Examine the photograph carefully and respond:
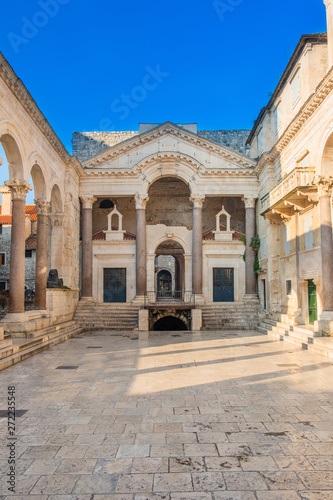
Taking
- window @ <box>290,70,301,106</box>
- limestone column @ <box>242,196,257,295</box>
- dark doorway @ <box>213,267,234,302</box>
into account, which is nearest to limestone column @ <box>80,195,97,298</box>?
dark doorway @ <box>213,267,234,302</box>

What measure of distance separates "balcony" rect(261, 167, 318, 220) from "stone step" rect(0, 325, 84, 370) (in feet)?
37.8

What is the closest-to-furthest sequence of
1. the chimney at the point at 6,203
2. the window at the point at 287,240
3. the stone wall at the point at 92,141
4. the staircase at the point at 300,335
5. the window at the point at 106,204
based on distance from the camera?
the staircase at the point at 300,335
the window at the point at 287,240
the window at the point at 106,204
the chimney at the point at 6,203
the stone wall at the point at 92,141

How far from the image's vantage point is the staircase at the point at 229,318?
874 inches

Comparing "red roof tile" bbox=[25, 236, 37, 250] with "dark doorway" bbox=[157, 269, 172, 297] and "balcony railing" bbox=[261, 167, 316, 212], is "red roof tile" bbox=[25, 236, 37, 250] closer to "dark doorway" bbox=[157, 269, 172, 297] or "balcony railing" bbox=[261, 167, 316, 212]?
"balcony railing" bbox=[261, 167, 316, 212]

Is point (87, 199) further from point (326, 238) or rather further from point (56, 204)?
point (326, 238)

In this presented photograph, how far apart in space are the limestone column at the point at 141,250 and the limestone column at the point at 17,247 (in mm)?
10199

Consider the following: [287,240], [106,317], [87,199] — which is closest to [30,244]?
[87,199]

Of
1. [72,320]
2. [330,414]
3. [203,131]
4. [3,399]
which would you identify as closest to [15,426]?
[3,399]

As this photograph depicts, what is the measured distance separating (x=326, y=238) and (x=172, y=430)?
1148cm

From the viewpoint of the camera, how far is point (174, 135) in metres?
25.5

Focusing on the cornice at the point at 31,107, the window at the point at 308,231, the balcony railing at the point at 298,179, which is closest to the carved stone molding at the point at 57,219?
the cornice at the point at 31,107

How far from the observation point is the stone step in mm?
11020

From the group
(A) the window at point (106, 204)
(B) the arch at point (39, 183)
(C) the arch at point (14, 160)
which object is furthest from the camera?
(A) the window at point (106, 204)

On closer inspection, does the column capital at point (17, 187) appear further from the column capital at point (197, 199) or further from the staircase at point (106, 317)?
the column capital at point (197, 199)
